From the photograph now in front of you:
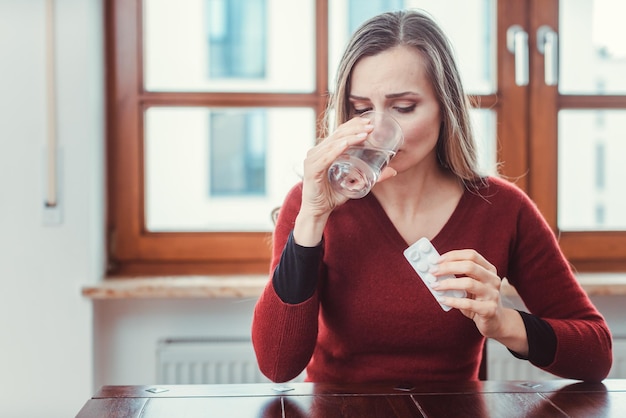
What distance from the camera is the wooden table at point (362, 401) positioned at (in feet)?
3.35

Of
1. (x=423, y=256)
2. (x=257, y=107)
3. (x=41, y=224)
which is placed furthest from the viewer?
(x=257, y=107)

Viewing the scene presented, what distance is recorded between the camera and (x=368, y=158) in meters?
1.15

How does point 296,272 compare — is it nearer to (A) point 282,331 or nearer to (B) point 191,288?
(A) point 282,331

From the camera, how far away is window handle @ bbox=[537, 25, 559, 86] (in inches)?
89.0

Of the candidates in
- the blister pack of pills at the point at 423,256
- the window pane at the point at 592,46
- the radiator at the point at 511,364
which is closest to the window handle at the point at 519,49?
the window pane at the point at 592,46

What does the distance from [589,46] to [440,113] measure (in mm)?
1186

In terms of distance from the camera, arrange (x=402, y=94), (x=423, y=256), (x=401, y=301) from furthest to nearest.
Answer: (x=401, y=301) < (x=402, y=94) < (x=423, y=256)

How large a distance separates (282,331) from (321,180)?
0.28 meters

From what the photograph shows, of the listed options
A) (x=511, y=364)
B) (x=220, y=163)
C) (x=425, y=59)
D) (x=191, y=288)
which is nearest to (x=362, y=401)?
(x=425, y=59)

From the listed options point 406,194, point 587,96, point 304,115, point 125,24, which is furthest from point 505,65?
point 125,24

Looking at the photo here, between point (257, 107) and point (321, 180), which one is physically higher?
point (257, 107)

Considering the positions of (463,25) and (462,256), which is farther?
(463,25)

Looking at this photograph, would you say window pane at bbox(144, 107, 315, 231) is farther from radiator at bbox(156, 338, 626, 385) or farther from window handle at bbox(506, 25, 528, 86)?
window handle at bbox(506, 25, 528, 86)

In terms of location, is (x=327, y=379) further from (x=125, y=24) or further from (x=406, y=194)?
(x=125, y=24)
